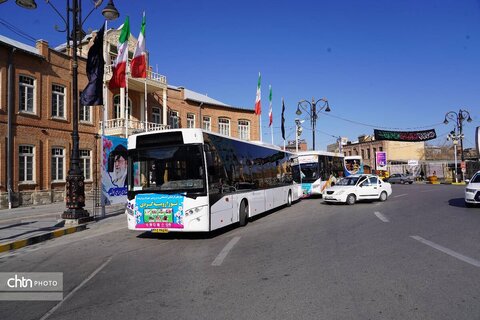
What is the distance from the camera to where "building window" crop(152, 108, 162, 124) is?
113ft

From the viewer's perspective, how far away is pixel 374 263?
720cm

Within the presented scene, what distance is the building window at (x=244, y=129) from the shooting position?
44.3 meters

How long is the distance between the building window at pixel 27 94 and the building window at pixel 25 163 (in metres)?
2.32

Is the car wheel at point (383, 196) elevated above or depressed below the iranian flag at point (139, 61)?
below

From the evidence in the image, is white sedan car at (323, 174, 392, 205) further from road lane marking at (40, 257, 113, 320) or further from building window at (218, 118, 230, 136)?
building window at (218, 118, 230, 136)

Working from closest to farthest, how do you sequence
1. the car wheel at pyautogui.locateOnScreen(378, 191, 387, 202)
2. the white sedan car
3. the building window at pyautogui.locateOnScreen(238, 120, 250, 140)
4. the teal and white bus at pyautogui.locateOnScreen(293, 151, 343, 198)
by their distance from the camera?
the white sedan car < the car wheel at pyautogui.locateOnScreen(378, 191, 387, 202) < the teal and white bus at pyautogui.locateOnScreen(293, 151, 343, 198) < the building window at pyautogui.locateOnScreen(238, 120, 250, 140)

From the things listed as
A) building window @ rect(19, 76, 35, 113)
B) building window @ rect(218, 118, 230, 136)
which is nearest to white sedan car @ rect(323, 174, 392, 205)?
building window @ rect(19, 76, 35, 113)

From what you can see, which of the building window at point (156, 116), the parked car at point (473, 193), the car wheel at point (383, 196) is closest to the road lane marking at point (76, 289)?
the parked car at point (473, 193)

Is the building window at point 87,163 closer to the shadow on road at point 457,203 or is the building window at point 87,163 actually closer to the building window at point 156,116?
the building window at point 156,116

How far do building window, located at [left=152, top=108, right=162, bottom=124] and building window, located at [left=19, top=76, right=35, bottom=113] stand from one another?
37.8ft

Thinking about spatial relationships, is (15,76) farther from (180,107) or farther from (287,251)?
(287,251)

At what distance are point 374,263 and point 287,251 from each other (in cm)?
191

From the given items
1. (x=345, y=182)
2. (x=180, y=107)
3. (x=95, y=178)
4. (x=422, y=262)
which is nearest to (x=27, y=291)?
(x=422, y=262)

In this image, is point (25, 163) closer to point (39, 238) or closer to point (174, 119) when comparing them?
point (39, 238)
